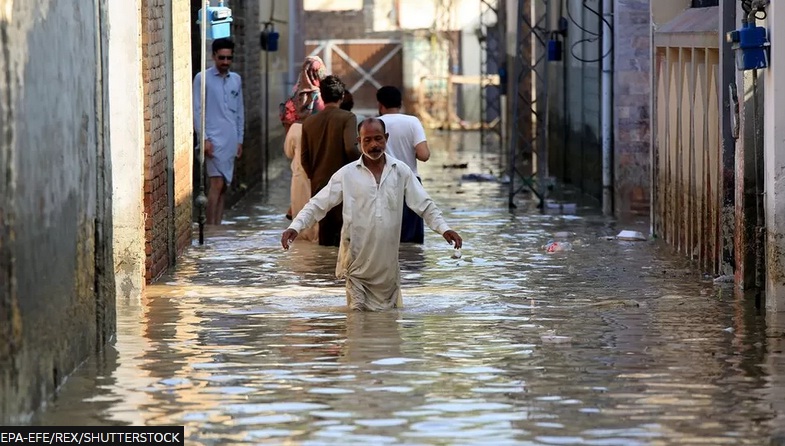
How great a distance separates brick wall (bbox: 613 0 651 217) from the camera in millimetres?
17922

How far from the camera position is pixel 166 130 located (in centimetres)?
1306

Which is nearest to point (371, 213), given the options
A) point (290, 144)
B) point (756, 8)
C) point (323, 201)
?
point (323, 201)

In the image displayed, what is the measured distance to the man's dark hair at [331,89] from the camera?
565 inches

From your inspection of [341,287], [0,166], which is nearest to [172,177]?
[341,287]

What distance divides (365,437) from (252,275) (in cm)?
598

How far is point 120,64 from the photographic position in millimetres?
11094

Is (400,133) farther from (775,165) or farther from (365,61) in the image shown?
(365,61)

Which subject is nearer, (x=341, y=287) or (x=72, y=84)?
(x=72, y=84)

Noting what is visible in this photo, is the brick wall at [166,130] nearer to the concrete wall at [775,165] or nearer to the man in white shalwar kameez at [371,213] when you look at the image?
the man in white shalwar kameez at [371,213]

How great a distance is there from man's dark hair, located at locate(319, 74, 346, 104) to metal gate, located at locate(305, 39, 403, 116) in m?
26.4

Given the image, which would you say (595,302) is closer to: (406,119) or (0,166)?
(406,119)

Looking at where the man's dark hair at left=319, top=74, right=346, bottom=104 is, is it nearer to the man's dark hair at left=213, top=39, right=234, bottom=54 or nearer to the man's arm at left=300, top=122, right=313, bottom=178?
the man's arm at left=300, top=122, right=313, bottom=178

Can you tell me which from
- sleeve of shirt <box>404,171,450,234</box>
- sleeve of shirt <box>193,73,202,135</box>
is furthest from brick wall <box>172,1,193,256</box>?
sleeve of shirt <box>404,171,450,234</box>

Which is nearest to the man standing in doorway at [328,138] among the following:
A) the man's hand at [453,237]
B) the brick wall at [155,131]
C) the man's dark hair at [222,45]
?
the brick wall at [155,131]
